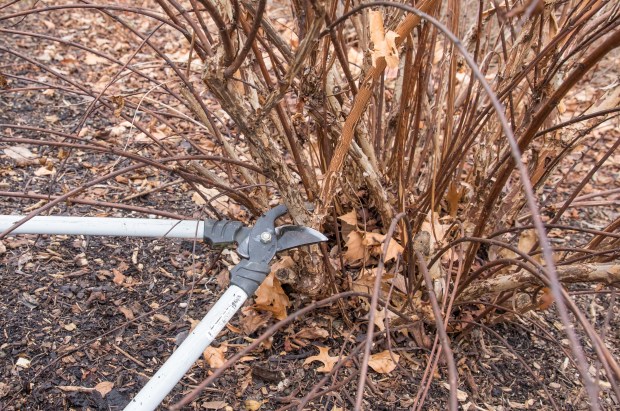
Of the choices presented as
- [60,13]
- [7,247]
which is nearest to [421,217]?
[7,247]

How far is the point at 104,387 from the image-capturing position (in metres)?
1.46

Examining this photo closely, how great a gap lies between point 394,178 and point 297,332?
0.52 meters

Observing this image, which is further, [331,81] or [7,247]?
[7,247]

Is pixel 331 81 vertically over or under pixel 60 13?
under

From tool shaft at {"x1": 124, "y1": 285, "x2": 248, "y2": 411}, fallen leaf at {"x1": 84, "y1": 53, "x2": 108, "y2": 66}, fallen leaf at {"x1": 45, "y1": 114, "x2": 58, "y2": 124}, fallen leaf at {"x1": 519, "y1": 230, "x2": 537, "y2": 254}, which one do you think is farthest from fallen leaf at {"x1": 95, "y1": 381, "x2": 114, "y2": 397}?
fallen leaf at {"x1": 84, "y1": 53, "x2": 108, "y2": 66}

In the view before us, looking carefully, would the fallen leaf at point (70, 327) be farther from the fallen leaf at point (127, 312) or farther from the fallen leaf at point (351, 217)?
the fallen leaf at point (351, 217)

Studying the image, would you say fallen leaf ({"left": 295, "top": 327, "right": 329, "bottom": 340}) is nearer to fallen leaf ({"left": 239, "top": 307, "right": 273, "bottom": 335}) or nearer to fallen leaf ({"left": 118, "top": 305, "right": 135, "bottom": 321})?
fallen leaf ({"left": 239, "top": 307, "right": 273, "bottom": 335})

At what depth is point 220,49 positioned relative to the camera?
1.05m

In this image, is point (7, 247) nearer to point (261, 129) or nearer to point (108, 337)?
point (108, 337)

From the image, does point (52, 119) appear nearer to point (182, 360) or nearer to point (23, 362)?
point (23, 362)

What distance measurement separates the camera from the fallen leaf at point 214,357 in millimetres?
1513

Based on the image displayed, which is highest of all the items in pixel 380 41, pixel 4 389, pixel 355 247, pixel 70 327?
pixel 380 41

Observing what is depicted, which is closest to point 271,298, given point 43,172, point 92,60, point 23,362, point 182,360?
point 182,360

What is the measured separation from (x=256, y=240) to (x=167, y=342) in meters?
0.52
